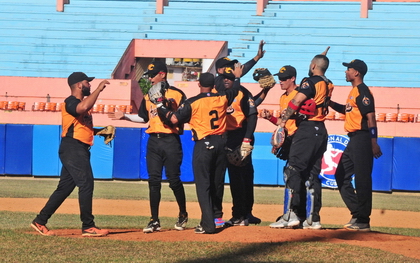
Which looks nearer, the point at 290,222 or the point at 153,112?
the point at 290,222

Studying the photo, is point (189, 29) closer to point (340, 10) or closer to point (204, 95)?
point (340, 10)

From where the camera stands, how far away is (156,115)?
883 cm

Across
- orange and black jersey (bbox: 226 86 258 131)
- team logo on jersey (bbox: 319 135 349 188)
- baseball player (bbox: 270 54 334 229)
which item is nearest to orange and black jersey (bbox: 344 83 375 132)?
baseball player (bbox: 270 54 334 229)

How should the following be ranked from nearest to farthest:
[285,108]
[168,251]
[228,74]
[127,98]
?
[168,251] → [228,74] → [285,108] → [127,98]

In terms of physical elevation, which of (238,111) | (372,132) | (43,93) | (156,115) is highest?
(43,93)

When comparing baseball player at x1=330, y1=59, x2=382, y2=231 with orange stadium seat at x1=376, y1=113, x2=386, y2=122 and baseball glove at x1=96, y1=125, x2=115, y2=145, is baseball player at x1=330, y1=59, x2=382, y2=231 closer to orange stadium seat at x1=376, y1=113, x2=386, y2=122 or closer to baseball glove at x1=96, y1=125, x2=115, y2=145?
baseball glove at x1=96, y1=125, x2=115, y2=145

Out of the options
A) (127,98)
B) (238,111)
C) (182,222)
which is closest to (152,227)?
(182,222)

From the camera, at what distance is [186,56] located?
27891mm

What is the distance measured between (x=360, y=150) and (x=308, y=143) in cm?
92

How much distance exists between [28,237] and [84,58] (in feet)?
68.8

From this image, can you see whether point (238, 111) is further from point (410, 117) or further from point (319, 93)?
point (410, 117)

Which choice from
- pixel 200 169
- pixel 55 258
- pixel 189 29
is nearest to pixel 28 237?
pixel 55 258

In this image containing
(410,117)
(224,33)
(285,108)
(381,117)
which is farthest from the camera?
(224,33)

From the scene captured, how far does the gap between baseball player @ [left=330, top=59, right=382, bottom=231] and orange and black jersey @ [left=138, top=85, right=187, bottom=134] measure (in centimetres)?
247
